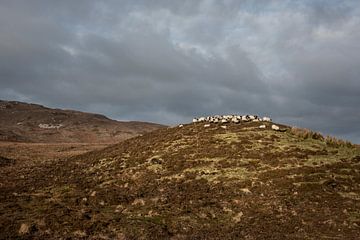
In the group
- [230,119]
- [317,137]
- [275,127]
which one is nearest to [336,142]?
[317,137]

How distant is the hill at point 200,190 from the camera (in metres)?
23.1

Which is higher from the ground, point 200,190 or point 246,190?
point 246,190

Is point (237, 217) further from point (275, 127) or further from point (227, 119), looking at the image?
point (227, 119)

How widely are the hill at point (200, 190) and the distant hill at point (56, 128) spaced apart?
243 ft

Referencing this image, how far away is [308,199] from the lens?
27.5m

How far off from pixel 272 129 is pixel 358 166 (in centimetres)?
1153

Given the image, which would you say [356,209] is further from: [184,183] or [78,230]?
[78,230]

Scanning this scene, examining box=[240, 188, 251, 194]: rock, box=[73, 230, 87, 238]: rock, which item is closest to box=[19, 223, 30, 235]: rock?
box=[73, 230, 87, 238]: rock

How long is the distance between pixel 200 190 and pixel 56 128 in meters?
118

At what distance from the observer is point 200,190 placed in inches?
1212

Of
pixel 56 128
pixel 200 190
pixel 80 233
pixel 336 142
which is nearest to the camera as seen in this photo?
pixel 80 233

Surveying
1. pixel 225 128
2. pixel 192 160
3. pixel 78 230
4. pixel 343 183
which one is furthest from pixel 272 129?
pixel 78 230

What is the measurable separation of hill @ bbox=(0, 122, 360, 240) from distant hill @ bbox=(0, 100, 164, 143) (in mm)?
74024

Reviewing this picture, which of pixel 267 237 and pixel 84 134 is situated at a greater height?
pixel 84 134
